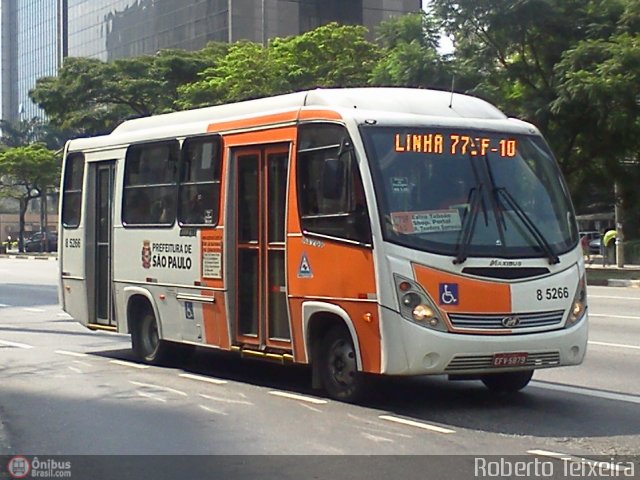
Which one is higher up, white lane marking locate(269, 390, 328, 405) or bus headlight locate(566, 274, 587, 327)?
bus headlight locate(566, 274, 587, 327)

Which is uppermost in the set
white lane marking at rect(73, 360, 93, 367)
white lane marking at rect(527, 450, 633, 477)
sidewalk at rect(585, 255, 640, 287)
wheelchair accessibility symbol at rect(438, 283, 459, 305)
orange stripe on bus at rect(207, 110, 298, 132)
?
orange stripe on bus at rect(207, 110, 298, 132)

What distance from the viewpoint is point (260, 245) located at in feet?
38.4

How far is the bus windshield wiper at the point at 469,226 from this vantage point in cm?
996

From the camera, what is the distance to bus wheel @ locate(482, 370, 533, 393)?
11133 millimetres

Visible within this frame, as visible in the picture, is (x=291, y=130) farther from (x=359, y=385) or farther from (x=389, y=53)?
(x=389, y=53)

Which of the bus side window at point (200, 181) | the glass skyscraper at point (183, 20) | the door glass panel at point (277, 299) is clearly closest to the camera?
the door glass panel at point (277, 299)

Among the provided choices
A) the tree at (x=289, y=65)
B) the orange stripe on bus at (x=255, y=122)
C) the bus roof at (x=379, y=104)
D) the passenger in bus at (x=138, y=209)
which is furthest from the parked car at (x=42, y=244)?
the bus roof at (x=379, y=104)

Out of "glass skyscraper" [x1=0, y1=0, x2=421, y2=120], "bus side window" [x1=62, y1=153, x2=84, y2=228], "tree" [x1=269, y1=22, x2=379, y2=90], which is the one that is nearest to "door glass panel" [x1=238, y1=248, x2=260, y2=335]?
"bus side window" [x1=62, y1=153, x2=84, y2=228]

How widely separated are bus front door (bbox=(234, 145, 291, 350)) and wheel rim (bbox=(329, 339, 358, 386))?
0.67 meters

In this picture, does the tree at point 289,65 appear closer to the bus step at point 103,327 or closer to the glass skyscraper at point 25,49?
the bus step at point 103,327

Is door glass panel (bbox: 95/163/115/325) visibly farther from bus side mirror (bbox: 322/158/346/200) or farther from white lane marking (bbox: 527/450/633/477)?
white lane marking (bbox: 527/450/633/477)

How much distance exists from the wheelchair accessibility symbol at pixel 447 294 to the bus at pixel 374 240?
1 cm

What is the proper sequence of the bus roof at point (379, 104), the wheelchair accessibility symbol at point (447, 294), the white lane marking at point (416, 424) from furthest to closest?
the bus roof at point (379, 104), the wheelchair accessibility symbol at point (447, 294), the white lane marking at point (416, 424)

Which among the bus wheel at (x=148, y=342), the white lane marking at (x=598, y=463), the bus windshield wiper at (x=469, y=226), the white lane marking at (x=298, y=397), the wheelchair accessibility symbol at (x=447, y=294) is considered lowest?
the white lane marking at (x=298, y=397)
